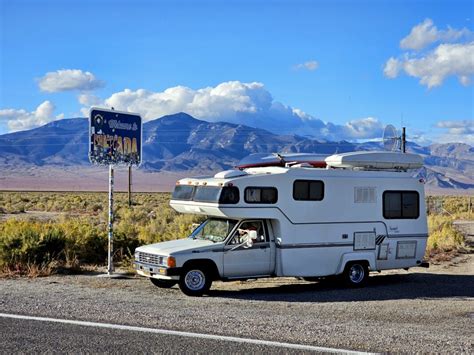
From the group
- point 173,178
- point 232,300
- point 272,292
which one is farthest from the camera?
point 173,178

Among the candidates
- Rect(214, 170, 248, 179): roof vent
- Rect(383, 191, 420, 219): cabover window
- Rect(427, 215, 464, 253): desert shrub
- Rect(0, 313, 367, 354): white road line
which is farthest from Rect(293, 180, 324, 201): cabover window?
Rect(427, 215, 464, 253): desert shrub

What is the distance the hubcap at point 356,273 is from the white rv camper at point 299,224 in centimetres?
2

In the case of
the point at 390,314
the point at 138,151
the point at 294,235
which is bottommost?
the point at 390,314

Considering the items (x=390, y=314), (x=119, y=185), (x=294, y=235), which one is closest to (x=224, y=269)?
(x=294, y=235)

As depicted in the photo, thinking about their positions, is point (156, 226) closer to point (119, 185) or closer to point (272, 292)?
point (272, 292)

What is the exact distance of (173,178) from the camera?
166 m

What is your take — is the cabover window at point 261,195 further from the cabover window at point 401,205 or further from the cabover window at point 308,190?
the cabover window at point 401,205

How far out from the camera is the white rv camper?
41.2 ft

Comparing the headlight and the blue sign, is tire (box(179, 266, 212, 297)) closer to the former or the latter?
the headlight

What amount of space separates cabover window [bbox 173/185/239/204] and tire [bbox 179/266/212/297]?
1.38 meters

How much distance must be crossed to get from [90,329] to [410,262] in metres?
8.47

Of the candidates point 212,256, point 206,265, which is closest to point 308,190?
point 212,256

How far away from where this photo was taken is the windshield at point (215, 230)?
1294cm

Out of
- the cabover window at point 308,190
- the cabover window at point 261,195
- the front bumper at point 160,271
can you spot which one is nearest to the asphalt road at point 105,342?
the front bumper at point 160,271
